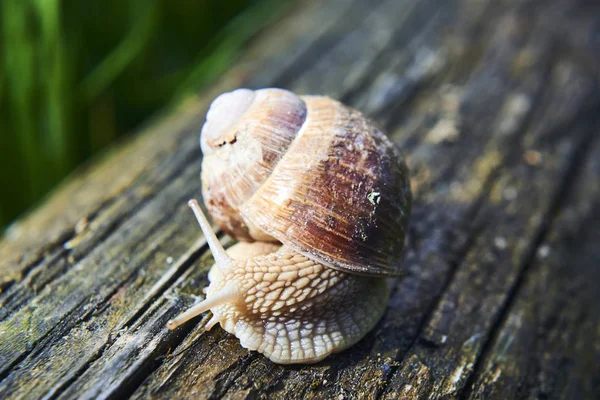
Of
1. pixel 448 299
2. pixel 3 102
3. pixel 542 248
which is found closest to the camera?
pixel 448 299

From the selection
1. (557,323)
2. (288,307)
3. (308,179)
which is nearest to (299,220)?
(308,179)

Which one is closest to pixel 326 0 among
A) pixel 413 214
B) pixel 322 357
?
pixel 413 214

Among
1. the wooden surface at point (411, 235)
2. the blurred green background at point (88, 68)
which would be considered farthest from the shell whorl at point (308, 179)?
the blurred green background at point (88, 68)

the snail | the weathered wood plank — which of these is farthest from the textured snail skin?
the weathered wood plank

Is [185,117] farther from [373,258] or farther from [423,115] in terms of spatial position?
[373,258]

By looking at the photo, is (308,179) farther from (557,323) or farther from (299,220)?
(557,323)

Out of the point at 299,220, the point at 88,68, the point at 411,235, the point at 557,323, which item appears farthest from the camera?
the point at 88,68
